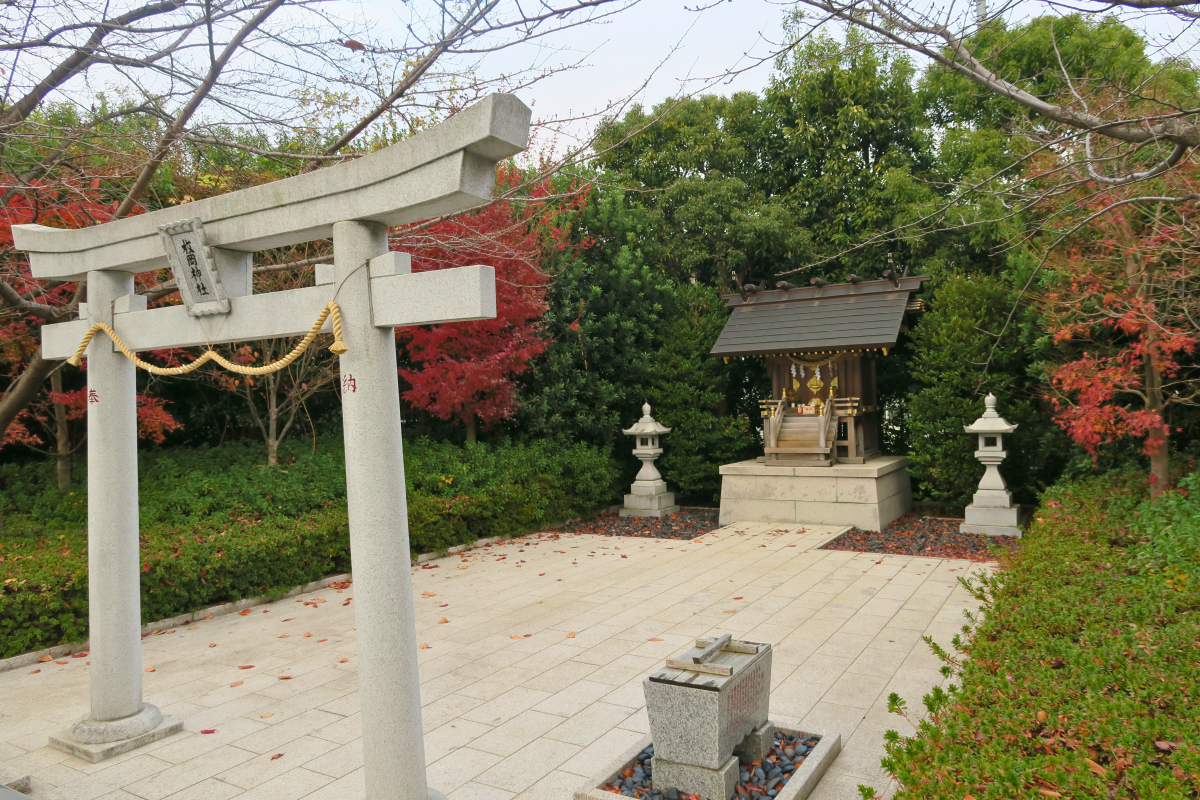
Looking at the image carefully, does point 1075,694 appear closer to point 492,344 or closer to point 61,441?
point 492,344

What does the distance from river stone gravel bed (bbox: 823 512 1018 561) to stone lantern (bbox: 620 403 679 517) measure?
3286 millimetres

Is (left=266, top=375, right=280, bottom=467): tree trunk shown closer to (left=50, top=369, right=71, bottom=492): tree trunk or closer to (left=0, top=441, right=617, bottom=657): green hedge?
(left=0, top=441, right=617, bottom=657): green hedge

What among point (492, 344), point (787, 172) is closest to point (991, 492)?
point (492, 344)

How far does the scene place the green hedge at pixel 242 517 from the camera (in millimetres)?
6148

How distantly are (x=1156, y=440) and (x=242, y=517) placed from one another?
979 cm

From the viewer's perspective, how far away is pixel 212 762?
402 centimetres

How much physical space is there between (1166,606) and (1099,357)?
6209 mm

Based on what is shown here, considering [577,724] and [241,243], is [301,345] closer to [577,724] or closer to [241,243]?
[241,243]

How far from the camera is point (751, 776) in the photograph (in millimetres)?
3512

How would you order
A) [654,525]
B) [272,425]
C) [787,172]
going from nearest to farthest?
[272,425], [654,525], [787,172]

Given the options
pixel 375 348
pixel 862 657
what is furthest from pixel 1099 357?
pixel 375 348

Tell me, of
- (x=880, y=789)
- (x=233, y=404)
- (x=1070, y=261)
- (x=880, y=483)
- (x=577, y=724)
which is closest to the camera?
(x=880, y=789)

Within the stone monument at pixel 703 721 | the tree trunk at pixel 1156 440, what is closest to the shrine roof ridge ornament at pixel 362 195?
the stone monument at pixel 703 721

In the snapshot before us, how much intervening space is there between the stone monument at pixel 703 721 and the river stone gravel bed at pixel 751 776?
0.04 metres
